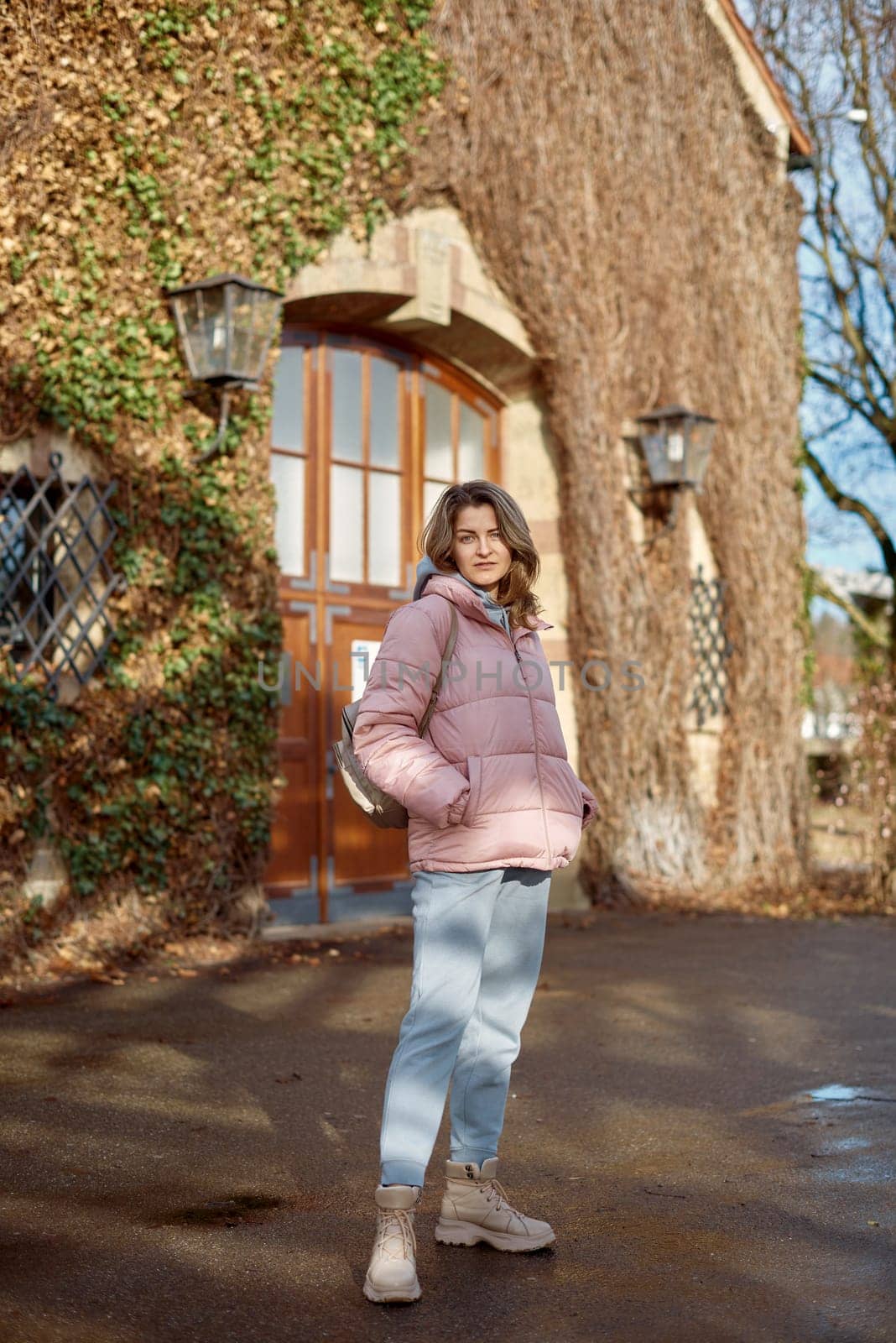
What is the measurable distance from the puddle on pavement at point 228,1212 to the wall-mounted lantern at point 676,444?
22.0 feet

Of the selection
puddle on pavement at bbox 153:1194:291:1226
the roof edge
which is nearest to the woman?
puddle on pavement at bbox 153:1194:291:1226

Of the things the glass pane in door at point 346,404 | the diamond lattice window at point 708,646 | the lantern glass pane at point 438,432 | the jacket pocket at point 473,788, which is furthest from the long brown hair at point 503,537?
the diamond lattice window at point 708,646

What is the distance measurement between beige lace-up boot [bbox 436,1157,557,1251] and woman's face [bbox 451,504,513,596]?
1180 millimetres

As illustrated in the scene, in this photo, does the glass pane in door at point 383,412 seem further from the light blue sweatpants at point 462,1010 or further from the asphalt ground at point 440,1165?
the light blue sweatpants at point 462,1010

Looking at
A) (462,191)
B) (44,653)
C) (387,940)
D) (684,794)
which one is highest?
(462,191)

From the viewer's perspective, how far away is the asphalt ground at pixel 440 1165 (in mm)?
2523

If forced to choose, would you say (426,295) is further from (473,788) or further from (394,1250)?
(394,1250)

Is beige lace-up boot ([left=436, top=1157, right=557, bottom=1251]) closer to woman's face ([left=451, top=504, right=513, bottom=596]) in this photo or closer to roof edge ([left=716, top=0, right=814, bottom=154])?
woman's face ([left=451, top=504, right=513, bottom=596])

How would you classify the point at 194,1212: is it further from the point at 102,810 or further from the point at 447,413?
the point at 447,413

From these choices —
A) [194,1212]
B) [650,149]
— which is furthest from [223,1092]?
[650,149]

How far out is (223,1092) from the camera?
13.3 feet

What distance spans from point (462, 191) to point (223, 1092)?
5.98 metres

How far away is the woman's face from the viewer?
114 inches

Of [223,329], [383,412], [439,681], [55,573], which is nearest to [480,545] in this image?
[439,681]
